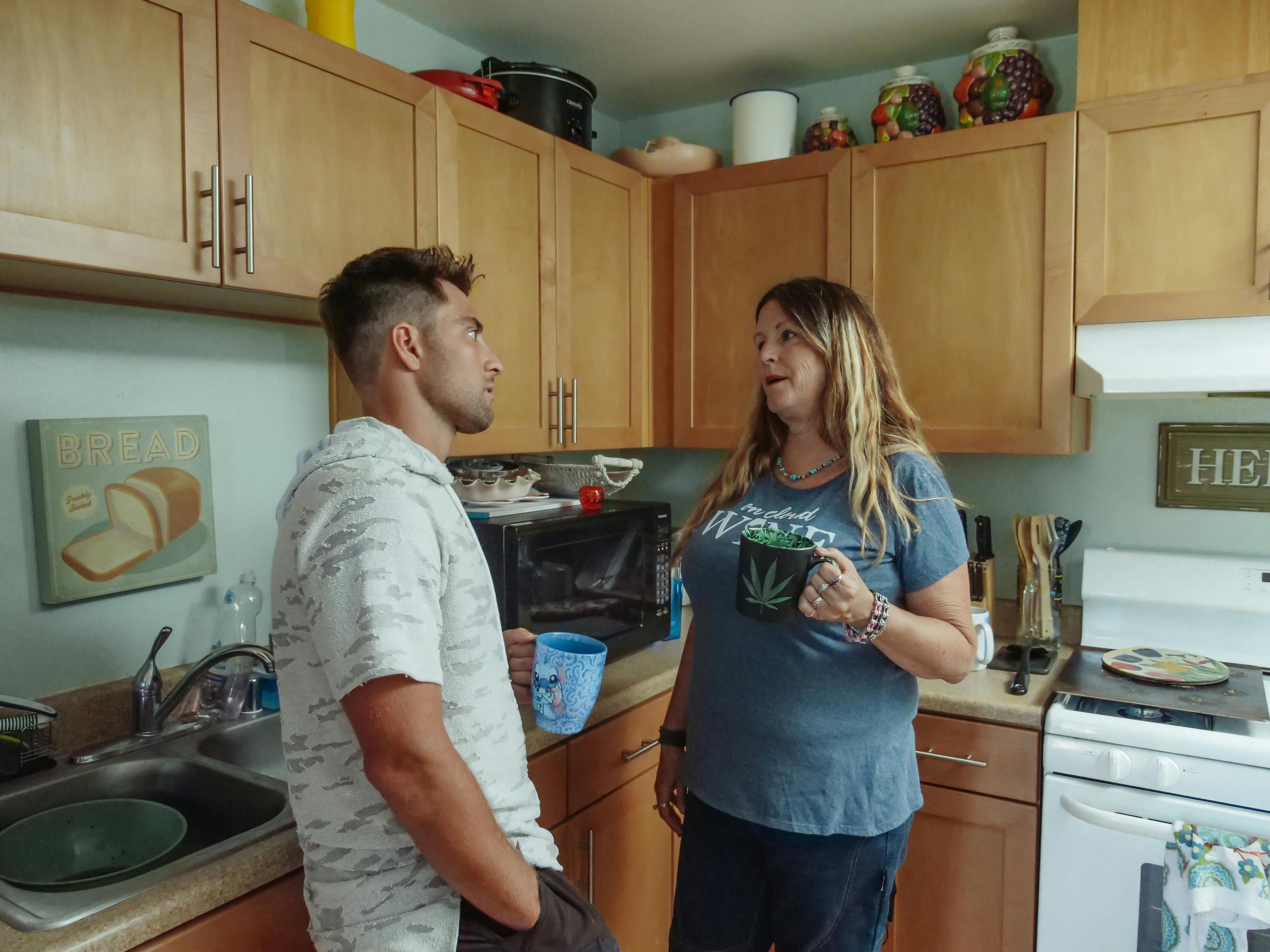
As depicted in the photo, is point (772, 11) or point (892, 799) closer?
point (892, 799)

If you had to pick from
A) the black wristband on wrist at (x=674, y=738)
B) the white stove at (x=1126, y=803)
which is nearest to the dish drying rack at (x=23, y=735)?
the black wristband on wrist at (x=674, y=738)

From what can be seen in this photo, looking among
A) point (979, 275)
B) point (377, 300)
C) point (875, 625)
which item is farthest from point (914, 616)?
point (979, 275)

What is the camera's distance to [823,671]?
4.25 ft

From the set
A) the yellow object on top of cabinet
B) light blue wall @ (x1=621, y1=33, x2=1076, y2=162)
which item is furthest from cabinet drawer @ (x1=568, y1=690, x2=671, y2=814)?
light blue wall @ (x1=621, y1=33, x2=1076, y2=162)

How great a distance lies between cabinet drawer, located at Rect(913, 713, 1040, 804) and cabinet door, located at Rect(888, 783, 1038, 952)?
0.02 metres

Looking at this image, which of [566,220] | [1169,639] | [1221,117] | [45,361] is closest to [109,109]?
[45,361]

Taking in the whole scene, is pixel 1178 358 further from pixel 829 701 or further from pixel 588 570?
pixel 588 570

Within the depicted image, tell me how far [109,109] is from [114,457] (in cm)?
62

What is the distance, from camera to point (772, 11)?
2.07 meters

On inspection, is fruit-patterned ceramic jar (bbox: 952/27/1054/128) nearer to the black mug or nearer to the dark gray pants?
the black mug

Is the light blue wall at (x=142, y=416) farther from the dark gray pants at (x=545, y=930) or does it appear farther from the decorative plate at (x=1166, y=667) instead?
the decorative plate at (x=1166, y=667)

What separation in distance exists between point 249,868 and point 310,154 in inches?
43.7

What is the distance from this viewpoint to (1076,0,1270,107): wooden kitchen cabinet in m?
1.74

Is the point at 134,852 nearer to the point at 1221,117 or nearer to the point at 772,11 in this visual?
the point at 772,11
